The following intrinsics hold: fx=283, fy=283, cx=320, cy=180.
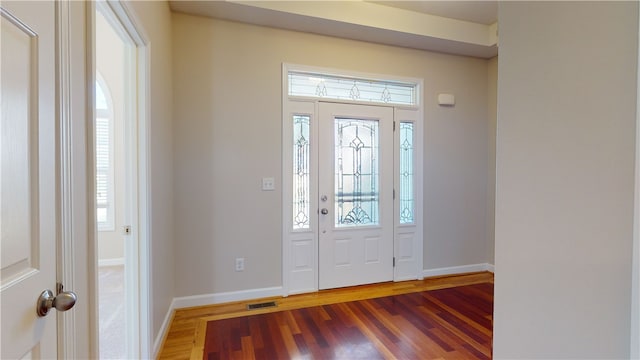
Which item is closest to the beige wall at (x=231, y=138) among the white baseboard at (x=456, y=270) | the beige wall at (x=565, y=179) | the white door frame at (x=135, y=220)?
the white door frame at (x=135, y=220)

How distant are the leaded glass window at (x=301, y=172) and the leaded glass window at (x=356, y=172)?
1.11 ft

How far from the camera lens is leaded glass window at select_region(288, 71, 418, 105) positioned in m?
3.03

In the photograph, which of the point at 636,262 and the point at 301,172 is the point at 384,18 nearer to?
the point at 301,172

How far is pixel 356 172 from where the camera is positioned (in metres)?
3.24

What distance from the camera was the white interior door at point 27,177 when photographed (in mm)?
635

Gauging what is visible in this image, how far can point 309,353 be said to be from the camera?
2.03 meters

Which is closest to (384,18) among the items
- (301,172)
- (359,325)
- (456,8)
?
(456,8)

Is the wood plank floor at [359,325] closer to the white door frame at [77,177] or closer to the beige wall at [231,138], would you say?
the beige wall at [231,138]

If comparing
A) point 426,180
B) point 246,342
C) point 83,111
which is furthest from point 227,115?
point 426,180

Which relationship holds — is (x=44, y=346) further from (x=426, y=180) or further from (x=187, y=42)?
(x=426, y=180)

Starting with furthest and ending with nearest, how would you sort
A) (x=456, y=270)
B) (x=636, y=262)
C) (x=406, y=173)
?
(x=456, y=270)
(x=406, y=173)
(x=636, y=262)

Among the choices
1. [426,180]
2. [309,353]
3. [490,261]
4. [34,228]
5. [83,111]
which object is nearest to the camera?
[34,228]

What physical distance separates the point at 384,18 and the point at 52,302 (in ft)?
10.6

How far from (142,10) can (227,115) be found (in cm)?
115
